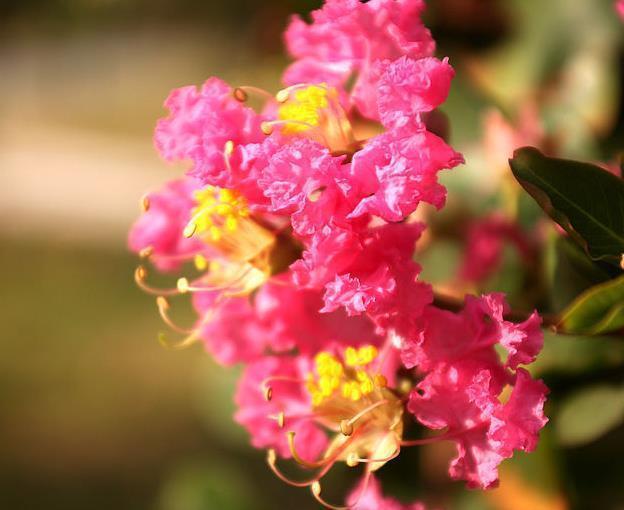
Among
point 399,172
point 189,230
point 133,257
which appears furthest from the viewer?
point 133,257

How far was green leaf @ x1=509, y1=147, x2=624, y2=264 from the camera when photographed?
0.69 metres

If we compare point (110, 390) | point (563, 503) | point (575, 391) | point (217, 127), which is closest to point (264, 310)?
point (217, 127)

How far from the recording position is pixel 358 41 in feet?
2.58

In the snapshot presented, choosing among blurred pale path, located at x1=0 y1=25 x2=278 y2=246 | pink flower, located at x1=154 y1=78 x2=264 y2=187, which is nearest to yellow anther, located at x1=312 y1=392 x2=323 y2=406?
pink flower, located at x1=154 y1=78 x2=264 y2=187

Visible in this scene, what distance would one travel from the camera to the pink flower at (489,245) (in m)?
1.12

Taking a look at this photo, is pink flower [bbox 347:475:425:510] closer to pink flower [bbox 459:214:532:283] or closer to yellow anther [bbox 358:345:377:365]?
→ yellow anther [bbox 358:345:377:365]

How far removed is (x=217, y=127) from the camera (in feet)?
2.40

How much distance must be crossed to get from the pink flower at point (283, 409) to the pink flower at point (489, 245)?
36 cm

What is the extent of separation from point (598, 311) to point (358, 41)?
0.96ft

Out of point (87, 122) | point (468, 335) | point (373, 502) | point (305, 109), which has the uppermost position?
point (305, 109)

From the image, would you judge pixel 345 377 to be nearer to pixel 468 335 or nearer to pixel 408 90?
pixel 468 335

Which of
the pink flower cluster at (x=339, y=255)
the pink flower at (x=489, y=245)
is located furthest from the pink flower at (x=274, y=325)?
the pink flower at (x=489, y=245)

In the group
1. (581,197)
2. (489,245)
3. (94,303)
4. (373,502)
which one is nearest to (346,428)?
(373,502)

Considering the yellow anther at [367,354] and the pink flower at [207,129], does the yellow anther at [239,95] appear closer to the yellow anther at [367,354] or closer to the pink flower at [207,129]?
the pink flower at [207,129]
